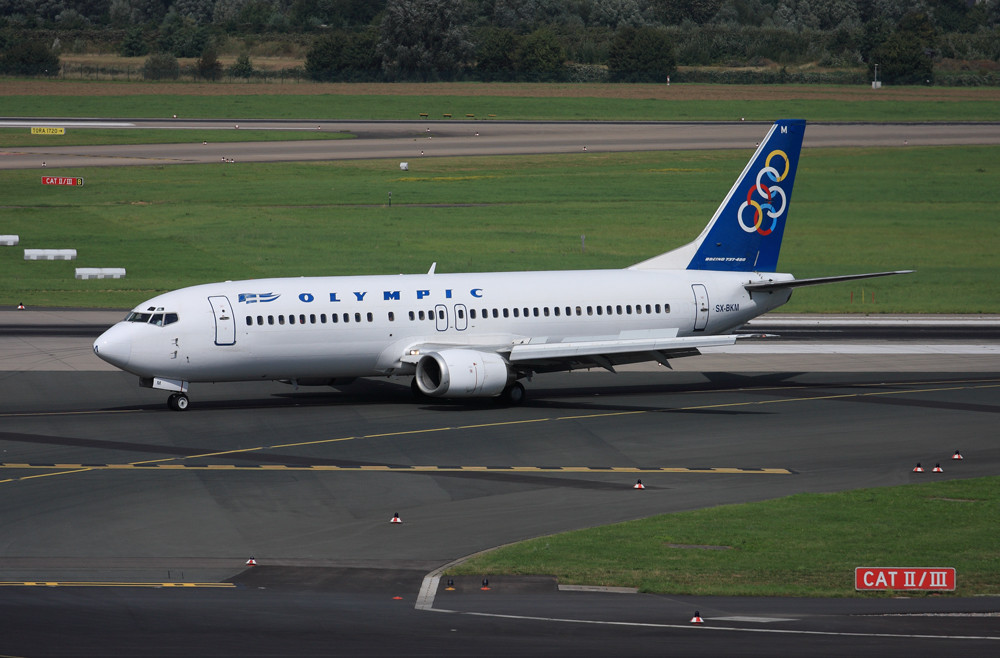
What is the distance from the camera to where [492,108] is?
16400 centimetres

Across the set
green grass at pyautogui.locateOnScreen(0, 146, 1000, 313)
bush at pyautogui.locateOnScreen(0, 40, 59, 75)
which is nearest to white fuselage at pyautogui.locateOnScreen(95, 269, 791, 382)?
green grass at pyautogui.locateOnScreen(0, 146, 1000, 313)

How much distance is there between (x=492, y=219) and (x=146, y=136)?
53707mm

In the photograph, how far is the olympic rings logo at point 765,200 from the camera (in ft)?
178

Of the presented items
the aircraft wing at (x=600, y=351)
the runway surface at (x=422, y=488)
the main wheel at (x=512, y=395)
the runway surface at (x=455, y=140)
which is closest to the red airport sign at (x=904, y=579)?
the runway surface at (x=422, y=488)

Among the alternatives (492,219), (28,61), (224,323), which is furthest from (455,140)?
(224,323)

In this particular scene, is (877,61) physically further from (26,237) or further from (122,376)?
(122,376)

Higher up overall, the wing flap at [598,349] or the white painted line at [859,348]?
the wing flap at [598,349]

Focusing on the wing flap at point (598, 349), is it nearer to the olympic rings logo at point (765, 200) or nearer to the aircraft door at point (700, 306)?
the aircraft door at point (700, 306)

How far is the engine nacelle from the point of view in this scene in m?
46.3

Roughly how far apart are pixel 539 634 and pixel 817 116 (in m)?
139

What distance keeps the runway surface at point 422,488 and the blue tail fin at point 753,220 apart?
4.84 metres

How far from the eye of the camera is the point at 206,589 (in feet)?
86.2

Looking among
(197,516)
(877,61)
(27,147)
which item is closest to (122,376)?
(197,516)

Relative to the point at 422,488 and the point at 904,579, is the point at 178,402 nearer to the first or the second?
the point at 422,488
